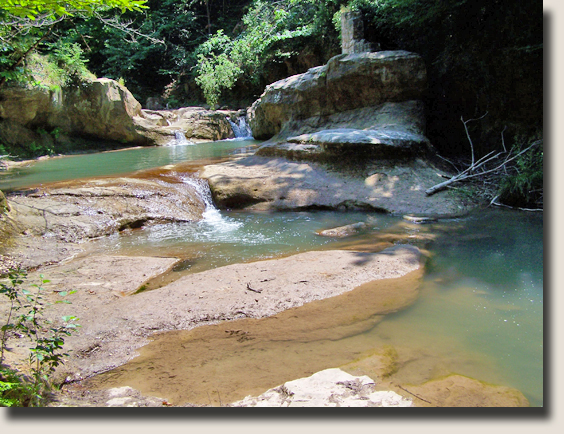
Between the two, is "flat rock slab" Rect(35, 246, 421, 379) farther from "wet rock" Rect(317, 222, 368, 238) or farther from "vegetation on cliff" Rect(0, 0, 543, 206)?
"vegetation on cliff" Rect(0, 0, 543, 206)

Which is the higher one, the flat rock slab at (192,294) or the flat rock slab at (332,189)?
the flat rock slab at (332,189)

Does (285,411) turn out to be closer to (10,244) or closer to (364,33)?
(10,244)

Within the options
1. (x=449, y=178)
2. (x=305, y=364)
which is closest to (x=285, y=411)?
(x=305, y=364)

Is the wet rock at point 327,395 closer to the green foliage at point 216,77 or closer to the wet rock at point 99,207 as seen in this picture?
the wet rock at point 99,207

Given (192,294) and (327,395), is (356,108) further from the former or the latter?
(327,395)

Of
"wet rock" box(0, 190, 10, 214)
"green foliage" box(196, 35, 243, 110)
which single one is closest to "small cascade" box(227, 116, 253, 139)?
"green foliage" box(196, 35, 243, 110)

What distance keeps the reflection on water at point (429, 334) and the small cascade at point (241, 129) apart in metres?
13.6

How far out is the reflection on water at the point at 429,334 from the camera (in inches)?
96.0

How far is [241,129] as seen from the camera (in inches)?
718

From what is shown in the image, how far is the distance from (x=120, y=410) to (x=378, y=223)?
4.96m

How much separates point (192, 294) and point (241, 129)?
1550 cm

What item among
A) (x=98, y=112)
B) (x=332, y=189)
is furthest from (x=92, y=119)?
(x=332, y=189)

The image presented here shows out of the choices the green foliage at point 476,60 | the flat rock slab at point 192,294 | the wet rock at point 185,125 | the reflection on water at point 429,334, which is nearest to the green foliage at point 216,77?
the wet rock at point 185,125

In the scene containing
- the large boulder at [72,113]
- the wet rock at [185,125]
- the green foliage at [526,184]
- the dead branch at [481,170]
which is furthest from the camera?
the wet rock at [185,125]
